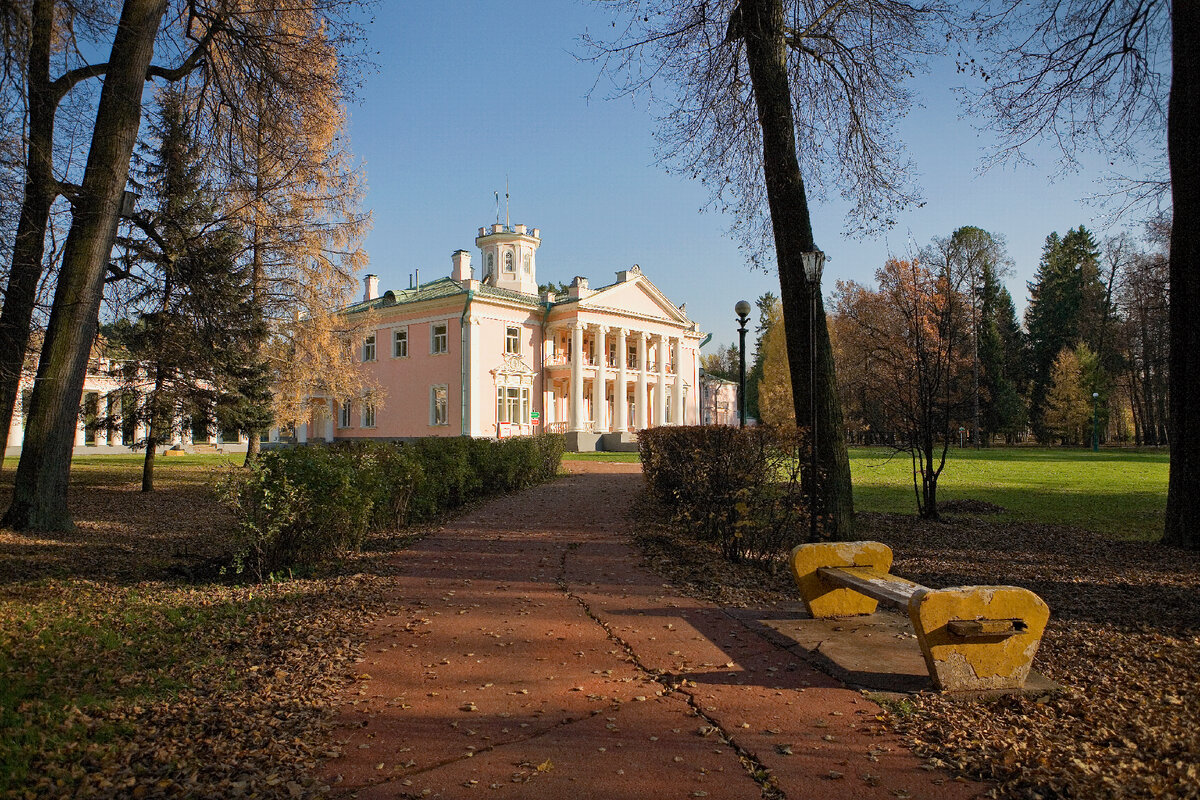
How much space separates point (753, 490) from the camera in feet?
25.1


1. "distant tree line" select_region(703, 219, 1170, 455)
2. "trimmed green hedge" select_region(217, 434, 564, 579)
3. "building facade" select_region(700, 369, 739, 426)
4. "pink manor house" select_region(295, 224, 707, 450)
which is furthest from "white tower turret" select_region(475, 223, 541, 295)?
"trimmed green hedge" select_region(217, 434, 564, 579)

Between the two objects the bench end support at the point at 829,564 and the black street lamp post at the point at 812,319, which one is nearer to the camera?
the bench end support at the point at 829,564

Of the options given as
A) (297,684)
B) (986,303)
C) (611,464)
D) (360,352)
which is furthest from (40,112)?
(986,303)

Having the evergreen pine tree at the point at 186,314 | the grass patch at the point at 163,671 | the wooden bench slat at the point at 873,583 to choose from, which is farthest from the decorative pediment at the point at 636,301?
the wooden bench slat at the point at 873,583

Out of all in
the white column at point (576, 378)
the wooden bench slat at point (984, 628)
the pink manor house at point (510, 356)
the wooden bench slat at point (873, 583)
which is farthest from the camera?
the white column at point (576, 378)

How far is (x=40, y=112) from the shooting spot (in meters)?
8.97

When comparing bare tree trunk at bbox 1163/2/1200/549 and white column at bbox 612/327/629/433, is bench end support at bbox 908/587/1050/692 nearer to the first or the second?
bare tree trunk at bbox 1163/2/1200/549

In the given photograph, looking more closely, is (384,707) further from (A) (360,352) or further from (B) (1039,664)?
(A) (360,352)

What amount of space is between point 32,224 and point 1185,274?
46.4 ft

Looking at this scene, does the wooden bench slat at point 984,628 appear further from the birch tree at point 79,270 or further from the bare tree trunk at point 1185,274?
the birch tree at point 79,270

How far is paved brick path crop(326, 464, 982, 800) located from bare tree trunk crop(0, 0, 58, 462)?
667 cm

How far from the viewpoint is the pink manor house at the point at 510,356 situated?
38406 mm

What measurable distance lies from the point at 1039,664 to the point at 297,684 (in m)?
4.50

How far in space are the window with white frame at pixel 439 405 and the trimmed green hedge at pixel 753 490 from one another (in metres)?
31.2
